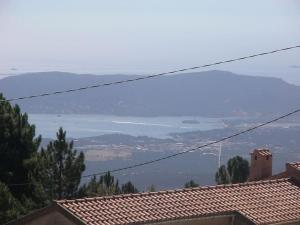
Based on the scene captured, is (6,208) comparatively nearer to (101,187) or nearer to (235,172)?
(101,187)

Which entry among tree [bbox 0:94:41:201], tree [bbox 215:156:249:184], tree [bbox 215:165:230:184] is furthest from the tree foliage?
tree [bbox 215:156:249:184]

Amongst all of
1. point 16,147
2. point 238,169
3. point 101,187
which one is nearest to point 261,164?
point 101,187

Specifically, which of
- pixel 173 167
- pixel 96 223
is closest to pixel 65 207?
pixel 96 223

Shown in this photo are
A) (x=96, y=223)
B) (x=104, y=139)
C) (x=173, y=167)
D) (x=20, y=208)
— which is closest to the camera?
(x=96, y=223)

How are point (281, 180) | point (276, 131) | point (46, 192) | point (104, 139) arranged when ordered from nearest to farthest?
point (281, 180)
point (46, 192)
point (276, 131)
point (104, 139)

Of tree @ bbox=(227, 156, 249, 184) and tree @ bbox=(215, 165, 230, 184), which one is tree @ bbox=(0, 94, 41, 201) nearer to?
tree @ bbox=(215, 165, 230, 184)

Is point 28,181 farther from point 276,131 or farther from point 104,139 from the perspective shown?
point 104,139
